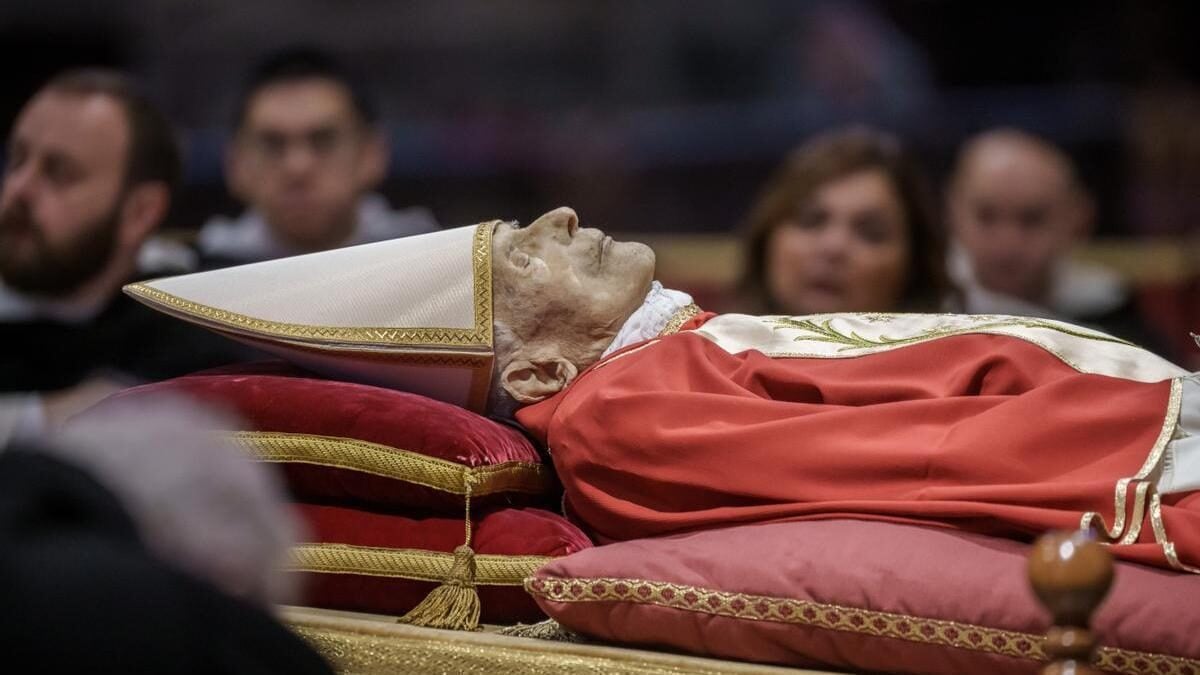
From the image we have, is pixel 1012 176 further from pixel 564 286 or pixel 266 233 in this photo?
pixel 564 286

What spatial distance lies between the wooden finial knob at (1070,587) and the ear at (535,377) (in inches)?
53.3

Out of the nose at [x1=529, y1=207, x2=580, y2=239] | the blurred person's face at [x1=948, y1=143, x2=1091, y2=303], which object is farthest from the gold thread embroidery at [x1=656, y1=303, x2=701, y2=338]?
the blurred person's face at [x1=948, y1=143, x2=1091, y2=303]

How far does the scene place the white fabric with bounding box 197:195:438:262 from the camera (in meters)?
4.79

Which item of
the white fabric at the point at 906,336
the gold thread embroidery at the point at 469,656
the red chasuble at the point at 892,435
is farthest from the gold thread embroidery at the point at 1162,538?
the gold thread embroidery at the point at 469,656

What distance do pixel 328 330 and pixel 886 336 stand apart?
39.4 inches

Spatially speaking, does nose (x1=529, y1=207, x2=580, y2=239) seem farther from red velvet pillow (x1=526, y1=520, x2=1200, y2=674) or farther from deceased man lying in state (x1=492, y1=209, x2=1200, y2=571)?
red velvet pillow (x1=526, y1=520, x2=1200, y2=674)

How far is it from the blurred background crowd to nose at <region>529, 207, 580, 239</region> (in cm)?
129

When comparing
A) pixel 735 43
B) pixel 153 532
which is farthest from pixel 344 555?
pixel 735 43

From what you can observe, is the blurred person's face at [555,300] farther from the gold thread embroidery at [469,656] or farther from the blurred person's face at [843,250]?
the blurred person's face at [843,250]

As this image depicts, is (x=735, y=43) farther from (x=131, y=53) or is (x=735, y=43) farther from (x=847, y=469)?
(x=847, y=469)

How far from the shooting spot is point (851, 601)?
2166mm

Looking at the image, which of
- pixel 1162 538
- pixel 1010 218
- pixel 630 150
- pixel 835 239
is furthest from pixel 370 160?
pixel 1162 538

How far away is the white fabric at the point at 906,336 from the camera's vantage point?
2605 millimetres

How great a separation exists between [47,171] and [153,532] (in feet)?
10.2
